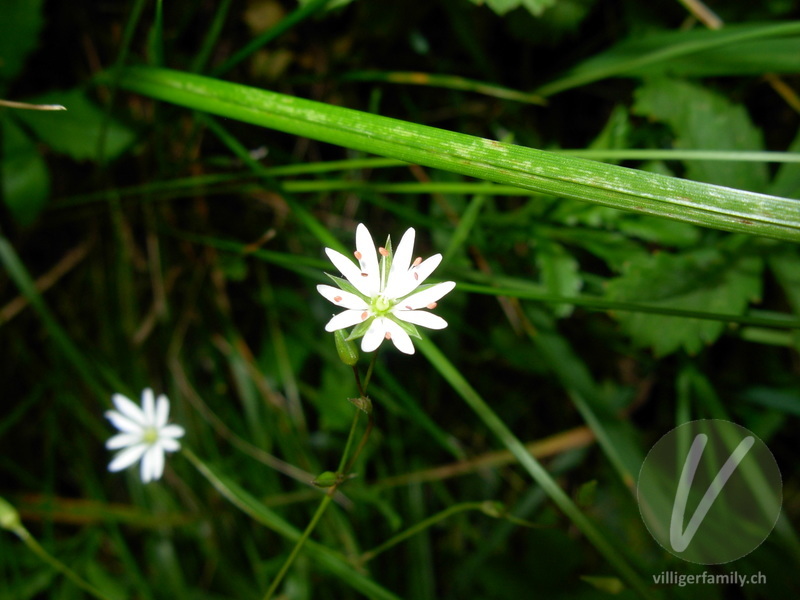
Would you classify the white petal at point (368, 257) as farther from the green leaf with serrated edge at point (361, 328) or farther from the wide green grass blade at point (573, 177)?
the wide green grass blade at point (573, 177)

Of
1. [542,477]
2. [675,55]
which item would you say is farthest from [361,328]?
[675,55]

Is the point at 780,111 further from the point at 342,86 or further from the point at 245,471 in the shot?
the point at 245,471

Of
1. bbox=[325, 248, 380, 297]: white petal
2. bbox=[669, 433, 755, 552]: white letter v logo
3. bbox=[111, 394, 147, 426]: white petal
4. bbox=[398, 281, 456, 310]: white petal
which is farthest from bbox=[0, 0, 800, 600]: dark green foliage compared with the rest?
bbox=[398, 281, 456, 310]: white petal

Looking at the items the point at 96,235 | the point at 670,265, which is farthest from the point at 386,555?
the point at 96,235

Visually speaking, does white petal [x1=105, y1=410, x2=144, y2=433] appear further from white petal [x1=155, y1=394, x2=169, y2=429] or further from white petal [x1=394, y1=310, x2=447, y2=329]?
white petal [x1=394, y1=310, x2=447, y2=329]

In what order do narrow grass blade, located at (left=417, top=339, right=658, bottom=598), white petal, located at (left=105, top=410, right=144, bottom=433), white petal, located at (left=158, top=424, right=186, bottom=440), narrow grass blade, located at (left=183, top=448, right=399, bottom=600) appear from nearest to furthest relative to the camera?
narrow grass blade, located at (left=417, top=339, right=658, bottom=598), narrow grass blade, located at (left=183, top=448, right=399, bottom=600), white petal, located at (left=158, top=424, right=186, bottom=440), white petal, located at (left=105, top=410, right=144, bottom=433)

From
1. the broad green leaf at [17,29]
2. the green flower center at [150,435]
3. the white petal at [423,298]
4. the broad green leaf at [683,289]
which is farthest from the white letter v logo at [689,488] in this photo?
the broad green leaf at [17,29]

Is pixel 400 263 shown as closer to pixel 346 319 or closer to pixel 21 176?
pixel 346 319
